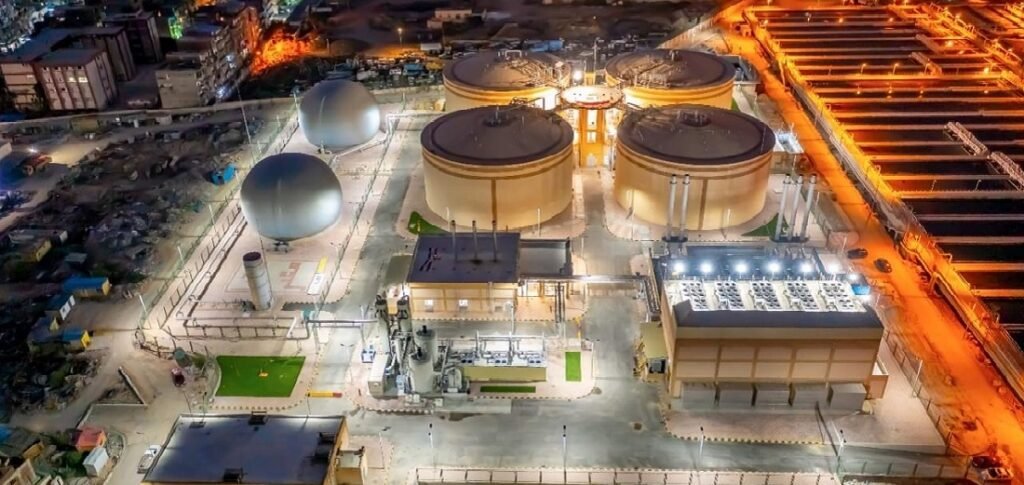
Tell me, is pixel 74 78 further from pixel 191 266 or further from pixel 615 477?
pixel 615 477

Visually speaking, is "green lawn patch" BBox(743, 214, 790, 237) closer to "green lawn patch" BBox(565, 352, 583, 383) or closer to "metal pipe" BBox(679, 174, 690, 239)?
"metal pipe" BBox(679, 174, 690, 239)

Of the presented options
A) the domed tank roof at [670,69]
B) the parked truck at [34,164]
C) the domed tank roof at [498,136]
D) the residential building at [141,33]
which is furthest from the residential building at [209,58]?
the domed tank roof at [670,69]

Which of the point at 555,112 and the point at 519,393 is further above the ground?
the point at 555,112

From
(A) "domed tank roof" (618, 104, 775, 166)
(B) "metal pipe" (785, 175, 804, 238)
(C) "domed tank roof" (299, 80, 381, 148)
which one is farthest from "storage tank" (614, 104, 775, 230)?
(C) "domed tank roof" (299, 80, 381, 148)

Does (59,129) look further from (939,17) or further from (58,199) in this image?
(939,17)

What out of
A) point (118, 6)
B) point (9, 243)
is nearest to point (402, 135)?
point (9, 243)

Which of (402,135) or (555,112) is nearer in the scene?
(555,112)

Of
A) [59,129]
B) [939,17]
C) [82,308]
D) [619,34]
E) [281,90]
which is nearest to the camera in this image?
[82,308]
